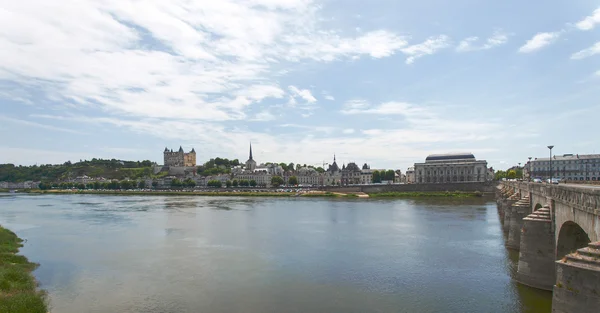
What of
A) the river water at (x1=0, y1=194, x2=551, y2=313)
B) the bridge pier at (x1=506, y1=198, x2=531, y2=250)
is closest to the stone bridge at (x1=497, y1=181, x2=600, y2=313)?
the river water at (x1=0, y1=194, x2=551, y2=313)

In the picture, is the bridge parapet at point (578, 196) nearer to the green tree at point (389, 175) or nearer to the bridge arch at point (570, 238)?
the bridge arch at point (570, 238)

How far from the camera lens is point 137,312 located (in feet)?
62.8

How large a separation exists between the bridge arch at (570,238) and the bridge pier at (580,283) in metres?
7.16

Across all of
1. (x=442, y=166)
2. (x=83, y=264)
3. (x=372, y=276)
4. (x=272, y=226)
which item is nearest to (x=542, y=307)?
(x=372, y=276)

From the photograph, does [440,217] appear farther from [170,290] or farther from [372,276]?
[170,290]

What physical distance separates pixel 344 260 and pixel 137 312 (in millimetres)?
14984

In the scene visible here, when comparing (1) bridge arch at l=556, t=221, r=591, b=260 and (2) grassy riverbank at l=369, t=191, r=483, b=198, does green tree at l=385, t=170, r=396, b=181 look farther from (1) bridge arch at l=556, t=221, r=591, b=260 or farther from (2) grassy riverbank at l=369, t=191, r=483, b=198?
(1) bridge arch at l=556, t=221, r=591, b=260

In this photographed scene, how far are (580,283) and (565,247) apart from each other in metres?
8.22

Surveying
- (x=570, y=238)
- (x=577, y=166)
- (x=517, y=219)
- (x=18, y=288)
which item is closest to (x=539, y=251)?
(x=570, y=238)

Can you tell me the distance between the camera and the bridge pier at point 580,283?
11.0 metres

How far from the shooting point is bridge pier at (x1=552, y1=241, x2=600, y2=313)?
1101 centimetres

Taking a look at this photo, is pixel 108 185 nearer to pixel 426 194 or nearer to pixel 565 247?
pixel 426 194

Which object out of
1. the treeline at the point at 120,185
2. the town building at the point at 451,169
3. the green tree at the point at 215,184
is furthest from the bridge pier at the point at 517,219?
the treeline at the point at 120,185

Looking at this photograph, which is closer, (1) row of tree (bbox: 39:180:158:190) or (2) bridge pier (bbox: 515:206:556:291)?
(2) bridge pier (bbox: 515:206:556:291)
